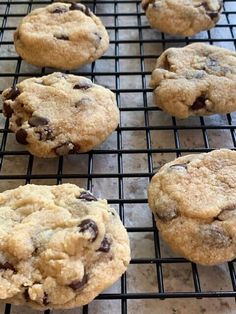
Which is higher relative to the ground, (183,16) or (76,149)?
(183,16)

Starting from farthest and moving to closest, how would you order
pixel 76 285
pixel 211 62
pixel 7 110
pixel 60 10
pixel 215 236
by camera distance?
pixel 60 10, pixel 211 62, pixel 7 110, pixel 215 236, pixel 76 285

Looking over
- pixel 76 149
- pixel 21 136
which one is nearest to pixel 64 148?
pixel 76 149

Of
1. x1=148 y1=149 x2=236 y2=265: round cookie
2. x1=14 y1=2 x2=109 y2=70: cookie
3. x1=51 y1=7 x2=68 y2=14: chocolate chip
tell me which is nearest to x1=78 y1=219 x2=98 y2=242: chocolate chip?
x1=148 y1=149 x2=236 y2=265: round cookie

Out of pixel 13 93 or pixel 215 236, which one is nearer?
pixel 215 236

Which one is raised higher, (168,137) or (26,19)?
(26,19)

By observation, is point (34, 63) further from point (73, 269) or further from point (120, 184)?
point (73, 269)

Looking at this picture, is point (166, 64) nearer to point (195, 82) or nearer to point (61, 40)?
point (195, 82)

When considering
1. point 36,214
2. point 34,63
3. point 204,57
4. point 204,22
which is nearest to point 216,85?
point 204,57

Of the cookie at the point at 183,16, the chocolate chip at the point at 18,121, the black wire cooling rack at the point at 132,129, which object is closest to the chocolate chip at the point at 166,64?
the black wire cooling rack at the point at 132,129
